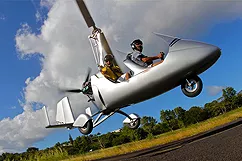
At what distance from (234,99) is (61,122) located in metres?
108

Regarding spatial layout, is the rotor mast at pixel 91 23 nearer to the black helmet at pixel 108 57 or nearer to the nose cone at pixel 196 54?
the black helmet at pixel 108 57

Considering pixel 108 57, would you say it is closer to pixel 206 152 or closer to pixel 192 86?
pixel 192 86

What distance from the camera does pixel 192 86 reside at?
6.28 metres

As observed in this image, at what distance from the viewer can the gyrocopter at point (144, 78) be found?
581 centimetres

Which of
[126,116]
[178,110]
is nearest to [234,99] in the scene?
[178,110]

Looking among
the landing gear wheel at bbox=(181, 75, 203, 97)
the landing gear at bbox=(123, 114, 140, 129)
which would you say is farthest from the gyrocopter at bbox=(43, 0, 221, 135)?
the landing gear at bbox=(123, 114, 140, 129)

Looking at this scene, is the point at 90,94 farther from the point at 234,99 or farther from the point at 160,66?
the point at 234,99

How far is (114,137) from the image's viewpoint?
68.4 metres

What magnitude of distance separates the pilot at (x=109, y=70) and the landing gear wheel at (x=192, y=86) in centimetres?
217

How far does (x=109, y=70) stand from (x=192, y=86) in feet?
8.61

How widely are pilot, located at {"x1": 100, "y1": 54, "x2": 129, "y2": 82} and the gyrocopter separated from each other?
15 centimetres

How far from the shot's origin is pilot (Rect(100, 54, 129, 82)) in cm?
785

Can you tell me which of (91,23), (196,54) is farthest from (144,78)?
(91,23)

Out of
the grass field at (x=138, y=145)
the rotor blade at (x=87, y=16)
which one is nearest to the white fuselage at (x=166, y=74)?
the rotor blade at (x=87, y=16)
